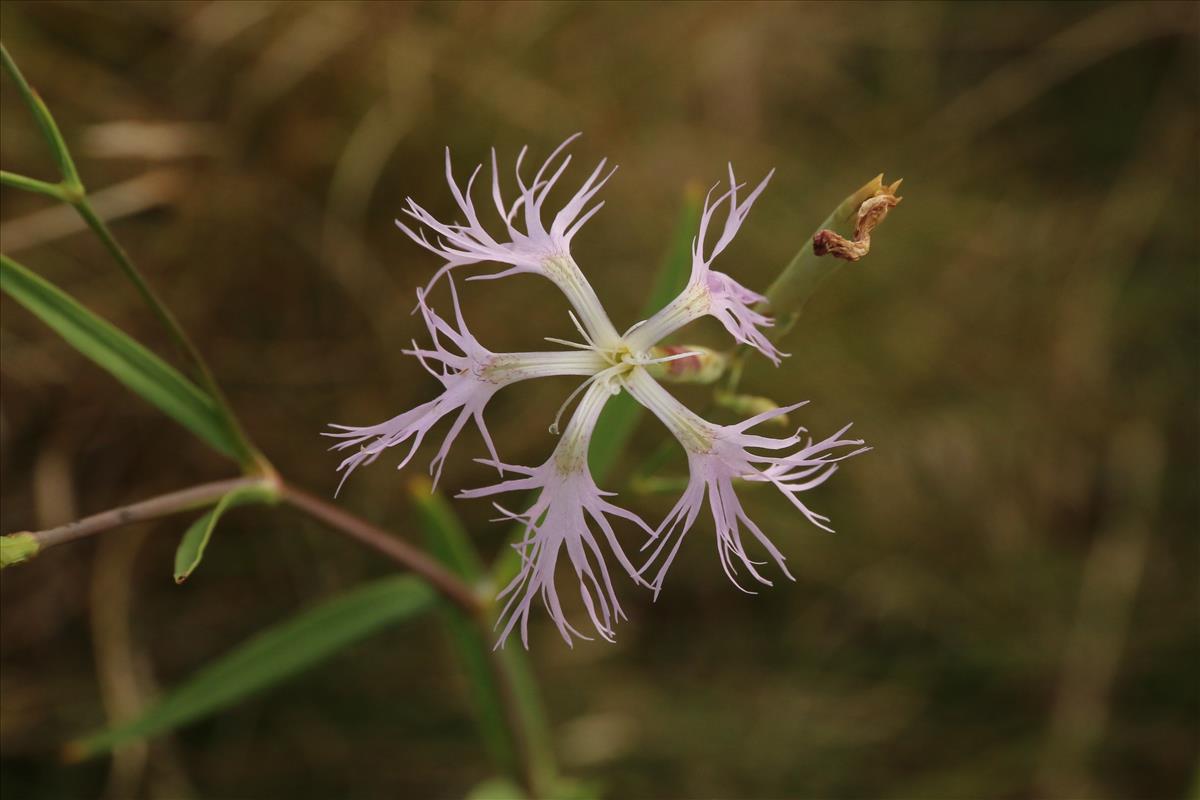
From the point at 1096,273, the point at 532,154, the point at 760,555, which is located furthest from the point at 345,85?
the point at 1096,273

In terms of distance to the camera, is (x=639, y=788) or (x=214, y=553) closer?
(x=214, y=553)

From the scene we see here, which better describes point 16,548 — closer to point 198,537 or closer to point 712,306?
point 198,537

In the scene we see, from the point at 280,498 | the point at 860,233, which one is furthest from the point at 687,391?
the point at 860,233

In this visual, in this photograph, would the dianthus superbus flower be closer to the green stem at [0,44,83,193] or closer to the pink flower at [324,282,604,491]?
the pink flower at [324,282,604,491]

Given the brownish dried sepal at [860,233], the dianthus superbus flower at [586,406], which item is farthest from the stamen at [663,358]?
the brownish dried sepal at [860,233]

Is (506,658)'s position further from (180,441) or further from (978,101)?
(978,101)
